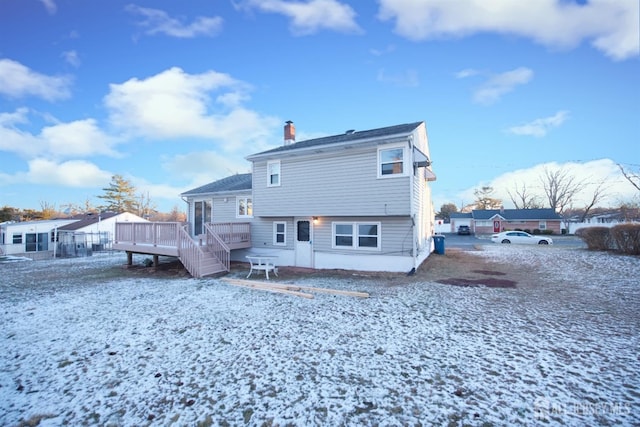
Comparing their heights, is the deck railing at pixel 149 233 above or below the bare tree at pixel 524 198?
below

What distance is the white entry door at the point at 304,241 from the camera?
501 inches

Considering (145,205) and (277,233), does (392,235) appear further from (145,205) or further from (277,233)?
(145,205)

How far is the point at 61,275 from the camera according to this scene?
11.8 metres

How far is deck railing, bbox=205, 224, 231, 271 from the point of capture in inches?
470

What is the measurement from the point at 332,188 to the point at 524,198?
180 feet

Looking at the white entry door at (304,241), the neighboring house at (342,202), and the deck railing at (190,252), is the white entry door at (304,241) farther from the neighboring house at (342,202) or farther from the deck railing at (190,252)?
the deck railing at (190,252)

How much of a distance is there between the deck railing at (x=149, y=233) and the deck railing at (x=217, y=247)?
1.37 m

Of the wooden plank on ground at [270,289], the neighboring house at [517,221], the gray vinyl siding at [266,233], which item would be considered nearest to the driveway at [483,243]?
the neighboring house at [517,221]

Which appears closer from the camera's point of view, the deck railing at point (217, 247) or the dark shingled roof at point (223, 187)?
the deck railing at point (217, 247)

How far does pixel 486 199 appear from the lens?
5303cm

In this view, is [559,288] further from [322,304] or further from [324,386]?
[324,386]

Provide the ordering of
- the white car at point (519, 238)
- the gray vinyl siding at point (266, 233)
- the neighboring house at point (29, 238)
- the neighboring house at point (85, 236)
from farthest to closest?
1. the neighboring house at point (85, 236)
2. the neighboring house at point (29, 238)
3. the white car at point (519, 238)
4. the gray vinyl siding at point (266, 233)

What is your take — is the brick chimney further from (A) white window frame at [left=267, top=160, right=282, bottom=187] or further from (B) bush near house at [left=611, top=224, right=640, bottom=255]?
(B) bush near house at [left=611, top=224, right=640, bottom=255]

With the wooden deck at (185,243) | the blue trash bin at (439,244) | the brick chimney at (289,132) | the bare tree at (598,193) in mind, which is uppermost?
the brick chimney at (289,132)
